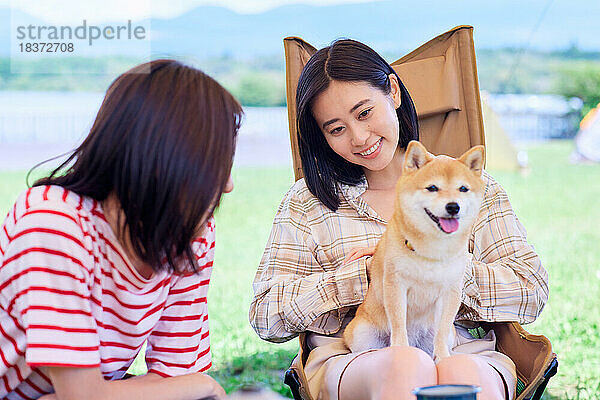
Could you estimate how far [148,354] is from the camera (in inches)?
58.4

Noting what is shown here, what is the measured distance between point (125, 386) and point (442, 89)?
1583mm

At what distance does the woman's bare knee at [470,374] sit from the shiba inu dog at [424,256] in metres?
0.09

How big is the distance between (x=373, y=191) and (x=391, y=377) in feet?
2.47

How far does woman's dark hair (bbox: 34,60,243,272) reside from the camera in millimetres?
1197

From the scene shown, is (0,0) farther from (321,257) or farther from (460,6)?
(460,6)

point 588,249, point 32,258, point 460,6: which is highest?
point 460,6

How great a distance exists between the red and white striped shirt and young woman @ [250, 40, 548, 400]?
1.78 ft

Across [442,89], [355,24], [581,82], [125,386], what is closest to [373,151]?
[442,89]

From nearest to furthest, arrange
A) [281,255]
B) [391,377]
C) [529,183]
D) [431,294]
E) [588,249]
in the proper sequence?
[391,377], [431,294], [281,255], [588,249], [529,183]

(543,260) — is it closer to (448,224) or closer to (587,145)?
(448,224)

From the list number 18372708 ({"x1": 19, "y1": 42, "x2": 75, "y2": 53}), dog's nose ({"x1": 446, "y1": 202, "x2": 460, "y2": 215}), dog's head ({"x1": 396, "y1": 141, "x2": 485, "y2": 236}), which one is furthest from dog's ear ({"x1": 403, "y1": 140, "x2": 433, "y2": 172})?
number 18372708 ({"x1": 19, "y1": 42, "x2": 75, "y2": 53})

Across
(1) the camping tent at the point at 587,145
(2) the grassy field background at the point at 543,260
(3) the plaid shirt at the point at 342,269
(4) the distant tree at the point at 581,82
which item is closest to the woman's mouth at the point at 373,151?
(3) the plaid shirt at the point at 342,269

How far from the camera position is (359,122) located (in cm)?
188

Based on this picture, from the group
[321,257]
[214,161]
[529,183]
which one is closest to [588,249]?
[529,183]
